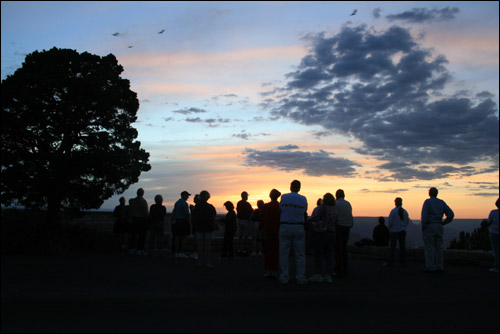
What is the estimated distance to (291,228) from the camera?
1039cm

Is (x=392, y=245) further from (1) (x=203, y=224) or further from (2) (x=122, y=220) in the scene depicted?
(2) (x=122, y=220)

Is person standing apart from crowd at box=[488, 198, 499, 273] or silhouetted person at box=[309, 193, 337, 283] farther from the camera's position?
person standing apart from crowd at box=[488, 198, 499, 273]

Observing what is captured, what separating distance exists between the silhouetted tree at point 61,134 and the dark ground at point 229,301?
3986mm

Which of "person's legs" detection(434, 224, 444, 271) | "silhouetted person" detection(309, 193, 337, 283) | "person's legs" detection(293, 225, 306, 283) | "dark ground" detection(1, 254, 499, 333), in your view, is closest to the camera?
"dark ground" detection(1, 254, 499, 333)

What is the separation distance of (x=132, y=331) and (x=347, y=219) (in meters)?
7.15

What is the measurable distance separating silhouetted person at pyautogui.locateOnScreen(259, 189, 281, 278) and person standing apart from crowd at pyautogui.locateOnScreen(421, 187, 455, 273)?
4.14m

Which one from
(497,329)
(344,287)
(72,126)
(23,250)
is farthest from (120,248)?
(497,329)

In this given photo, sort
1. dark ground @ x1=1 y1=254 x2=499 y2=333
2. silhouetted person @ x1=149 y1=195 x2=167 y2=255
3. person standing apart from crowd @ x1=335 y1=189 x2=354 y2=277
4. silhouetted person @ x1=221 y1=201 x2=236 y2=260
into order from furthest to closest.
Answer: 1. silhouetted person @ x1=149 y1=195 x2=167 y2=255
2. silhouetted person @ x1=221 y1=201 x2=236 y2=260
3. person standing apart from crowd @ x1=335 y1=189 x2=354 y2=277
4. dark ground @ x1=1 y1=254 x2=499 y2=333

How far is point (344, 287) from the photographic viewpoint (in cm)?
973

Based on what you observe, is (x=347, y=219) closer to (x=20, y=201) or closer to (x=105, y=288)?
(x=105, y=288)

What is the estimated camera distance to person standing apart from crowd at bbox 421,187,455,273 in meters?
12.6

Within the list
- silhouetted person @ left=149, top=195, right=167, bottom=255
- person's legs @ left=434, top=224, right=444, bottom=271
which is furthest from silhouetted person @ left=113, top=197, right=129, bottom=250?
person's legs @ left=434, top=224, right=444, bottom=271

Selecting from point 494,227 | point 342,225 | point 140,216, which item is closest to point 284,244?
point 342,225

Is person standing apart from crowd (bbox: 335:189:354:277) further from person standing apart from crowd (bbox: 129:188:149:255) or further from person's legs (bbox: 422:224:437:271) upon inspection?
person standing apart from crowd (bbox: 129:188:149:255)
